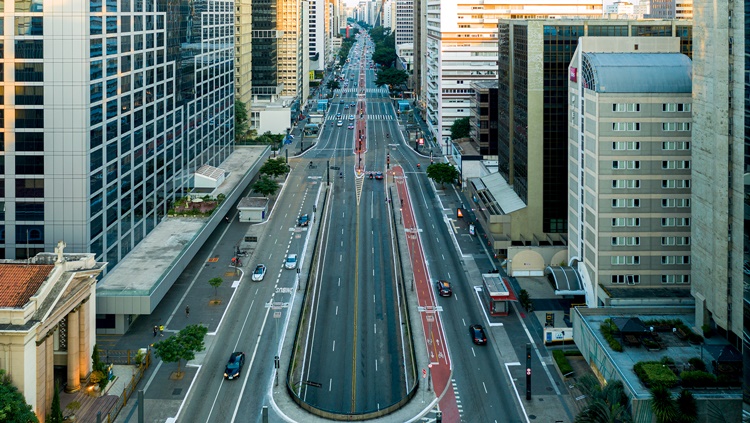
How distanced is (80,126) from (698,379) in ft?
194

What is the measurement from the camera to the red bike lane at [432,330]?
6450 cm

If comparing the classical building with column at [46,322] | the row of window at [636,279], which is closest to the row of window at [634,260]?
the row of window at [636,279]

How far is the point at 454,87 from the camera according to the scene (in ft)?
607

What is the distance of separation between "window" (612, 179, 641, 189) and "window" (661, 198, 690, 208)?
3082 mm

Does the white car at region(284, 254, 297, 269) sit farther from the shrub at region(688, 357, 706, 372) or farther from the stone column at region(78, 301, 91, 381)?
the shrub at region(688, 357, 706, 372)

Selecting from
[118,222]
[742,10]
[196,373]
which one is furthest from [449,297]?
[742,10]

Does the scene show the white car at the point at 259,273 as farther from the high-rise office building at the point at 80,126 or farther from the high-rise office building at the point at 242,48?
the high-rise office building at the point at 242,48

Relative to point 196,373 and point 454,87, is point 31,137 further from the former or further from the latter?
point 454,87

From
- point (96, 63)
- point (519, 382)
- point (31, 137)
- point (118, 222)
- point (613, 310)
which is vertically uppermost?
point (96, 63)

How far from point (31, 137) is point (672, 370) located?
61363mm

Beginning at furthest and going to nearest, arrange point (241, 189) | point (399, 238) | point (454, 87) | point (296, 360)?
point (454, 87)
point (241, 189)
point (399, 238)
point (296, 360)

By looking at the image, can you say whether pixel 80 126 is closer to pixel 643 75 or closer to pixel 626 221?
pixel 626 221

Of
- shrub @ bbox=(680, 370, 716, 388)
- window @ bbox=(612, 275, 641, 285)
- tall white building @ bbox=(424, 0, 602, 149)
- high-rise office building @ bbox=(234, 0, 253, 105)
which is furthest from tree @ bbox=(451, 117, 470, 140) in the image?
shrub @ bbox=(680, 370, 716, 388)

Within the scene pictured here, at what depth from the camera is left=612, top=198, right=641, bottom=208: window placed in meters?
80.3
